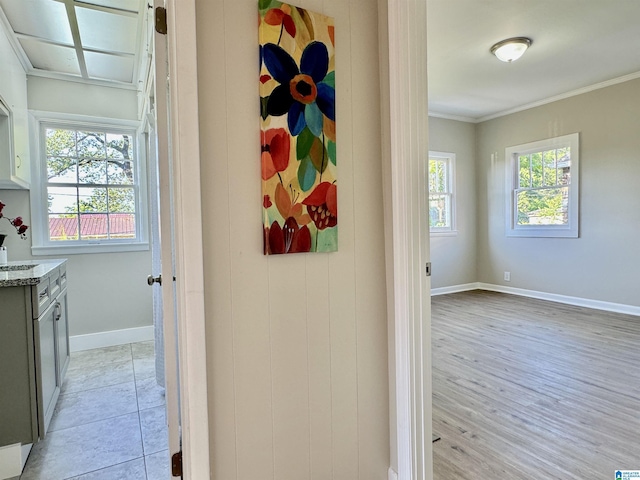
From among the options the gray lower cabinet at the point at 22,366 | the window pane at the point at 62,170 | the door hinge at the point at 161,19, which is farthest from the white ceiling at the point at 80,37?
the gray lower cabinet at the point at 22,366

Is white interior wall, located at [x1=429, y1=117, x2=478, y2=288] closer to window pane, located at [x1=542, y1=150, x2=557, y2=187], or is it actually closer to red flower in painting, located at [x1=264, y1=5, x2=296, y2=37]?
window pane, located at [x1=542, y1=150, x2=557, y2=187]

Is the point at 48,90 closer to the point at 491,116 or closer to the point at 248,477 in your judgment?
the point at 248,477

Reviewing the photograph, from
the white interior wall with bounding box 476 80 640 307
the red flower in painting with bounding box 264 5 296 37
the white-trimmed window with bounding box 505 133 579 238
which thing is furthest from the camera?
the white-trimmed window with bounding box 505 133 579 238

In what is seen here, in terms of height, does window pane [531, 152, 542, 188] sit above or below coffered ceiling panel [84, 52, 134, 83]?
below

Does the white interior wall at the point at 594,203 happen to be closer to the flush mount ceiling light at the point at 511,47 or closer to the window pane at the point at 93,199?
the flush mount ceiling light at the point at 511,47

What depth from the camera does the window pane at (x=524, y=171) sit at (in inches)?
206

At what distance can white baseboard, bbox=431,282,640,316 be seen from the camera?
4.29 metres

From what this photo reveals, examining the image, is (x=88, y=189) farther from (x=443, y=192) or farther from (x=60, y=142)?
(x=443, y=192)

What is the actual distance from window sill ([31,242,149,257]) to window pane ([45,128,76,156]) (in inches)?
34.2

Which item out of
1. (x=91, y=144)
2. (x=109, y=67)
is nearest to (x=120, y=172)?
(x=91, y=144)

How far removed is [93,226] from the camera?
3.47m

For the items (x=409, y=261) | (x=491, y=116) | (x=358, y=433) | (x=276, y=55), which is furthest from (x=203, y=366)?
(x=491, y=116)

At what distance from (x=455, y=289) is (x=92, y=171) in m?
5.13

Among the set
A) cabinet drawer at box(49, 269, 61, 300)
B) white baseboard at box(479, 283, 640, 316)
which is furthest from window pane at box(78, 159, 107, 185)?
white baseboard at box(479, 283, 640, 316)
